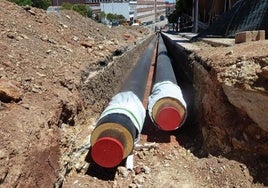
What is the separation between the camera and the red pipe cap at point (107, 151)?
471 cm

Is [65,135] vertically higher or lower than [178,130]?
higher

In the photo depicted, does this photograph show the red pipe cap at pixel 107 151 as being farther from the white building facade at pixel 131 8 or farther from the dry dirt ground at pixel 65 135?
the white building facade at pixel 131 8

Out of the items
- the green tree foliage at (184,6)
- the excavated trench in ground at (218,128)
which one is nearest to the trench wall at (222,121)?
the excavated trench in ground at (218,128)

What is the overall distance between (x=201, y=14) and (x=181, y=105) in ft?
114

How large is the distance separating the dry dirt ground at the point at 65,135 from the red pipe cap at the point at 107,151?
0.42 metres

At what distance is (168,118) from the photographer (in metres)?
6.08

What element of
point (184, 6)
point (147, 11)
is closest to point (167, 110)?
point (184, 6)

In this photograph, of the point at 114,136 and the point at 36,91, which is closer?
the point at 114,136

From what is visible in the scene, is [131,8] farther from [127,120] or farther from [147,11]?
[127,120]

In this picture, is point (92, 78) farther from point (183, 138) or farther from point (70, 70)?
point (183, 138)

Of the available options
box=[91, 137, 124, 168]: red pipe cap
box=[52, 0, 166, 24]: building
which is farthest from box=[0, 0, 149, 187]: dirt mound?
box=[52, 0, 166, 24]: building

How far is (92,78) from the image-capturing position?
7234 mm

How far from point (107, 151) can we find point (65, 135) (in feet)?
2.11

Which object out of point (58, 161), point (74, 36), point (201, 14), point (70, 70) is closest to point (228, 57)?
point (70, 70)
